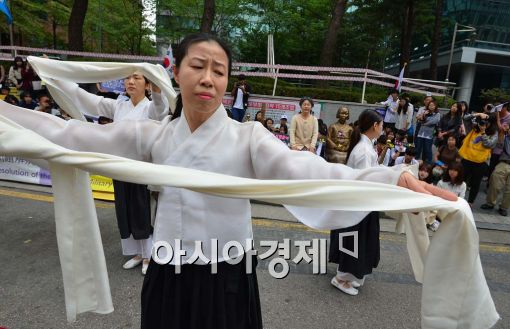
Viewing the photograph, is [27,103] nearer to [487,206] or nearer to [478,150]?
[478,150]

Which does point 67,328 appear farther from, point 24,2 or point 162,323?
point 24,2

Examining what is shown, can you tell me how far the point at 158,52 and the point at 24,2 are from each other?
8.93 metres

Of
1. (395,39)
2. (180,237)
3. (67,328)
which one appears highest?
(395,39)

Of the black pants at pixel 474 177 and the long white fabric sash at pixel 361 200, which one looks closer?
the long white fabric sash at pixel 361 200

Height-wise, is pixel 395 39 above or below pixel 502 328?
above

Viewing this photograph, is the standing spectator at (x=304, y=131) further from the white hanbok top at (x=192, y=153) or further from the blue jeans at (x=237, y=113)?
the white hanbok top at (x=192, y=153)

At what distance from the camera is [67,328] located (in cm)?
242

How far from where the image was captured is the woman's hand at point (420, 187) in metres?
1.12

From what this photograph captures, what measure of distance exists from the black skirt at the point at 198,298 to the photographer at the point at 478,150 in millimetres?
5898

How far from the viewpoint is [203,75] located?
4.22ft

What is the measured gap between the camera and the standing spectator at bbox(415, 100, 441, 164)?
7.56m

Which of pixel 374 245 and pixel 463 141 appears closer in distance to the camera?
pixel 374 245

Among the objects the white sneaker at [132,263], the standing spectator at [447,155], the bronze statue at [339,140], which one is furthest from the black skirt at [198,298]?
the standing spectator at [447,155]

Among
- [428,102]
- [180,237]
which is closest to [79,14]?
[428,102]
